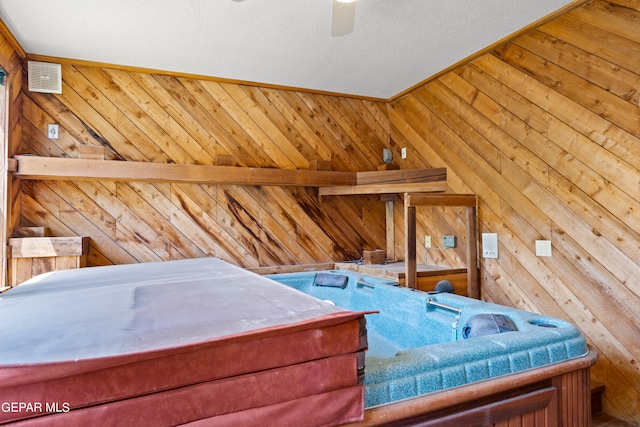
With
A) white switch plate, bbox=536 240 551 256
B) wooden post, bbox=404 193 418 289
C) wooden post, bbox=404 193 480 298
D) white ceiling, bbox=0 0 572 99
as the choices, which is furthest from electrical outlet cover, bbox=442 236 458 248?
white ceiling, bbox=0 0 572 99

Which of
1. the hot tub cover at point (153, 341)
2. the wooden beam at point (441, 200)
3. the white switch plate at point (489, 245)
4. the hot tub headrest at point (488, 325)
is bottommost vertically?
the hot tub headrest at point (488, 325)

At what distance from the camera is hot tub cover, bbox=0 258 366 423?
583mm

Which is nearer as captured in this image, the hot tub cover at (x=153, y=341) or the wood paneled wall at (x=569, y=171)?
the hot tub cover at (x=153, y=341)

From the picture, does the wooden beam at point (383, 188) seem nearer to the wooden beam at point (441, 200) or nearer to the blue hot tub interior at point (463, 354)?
the wooden beam at point (441, 200)

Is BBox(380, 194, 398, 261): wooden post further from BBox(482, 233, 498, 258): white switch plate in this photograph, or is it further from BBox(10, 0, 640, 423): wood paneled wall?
BBox(482, 233, 498, 258): white switch plate

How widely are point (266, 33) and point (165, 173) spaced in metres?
1.30

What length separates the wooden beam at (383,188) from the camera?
2951mm

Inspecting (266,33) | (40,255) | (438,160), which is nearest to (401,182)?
(438,160)

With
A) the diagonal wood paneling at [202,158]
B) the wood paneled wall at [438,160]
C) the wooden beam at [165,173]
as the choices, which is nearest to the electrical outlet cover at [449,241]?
the wood paneled wall at [438,160]

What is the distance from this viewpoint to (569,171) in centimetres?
207

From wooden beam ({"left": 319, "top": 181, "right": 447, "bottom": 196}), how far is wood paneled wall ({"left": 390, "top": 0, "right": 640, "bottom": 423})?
20 cm

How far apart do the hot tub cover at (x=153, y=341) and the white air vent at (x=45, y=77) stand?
2191mm

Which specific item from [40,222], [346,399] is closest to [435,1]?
[346,399]

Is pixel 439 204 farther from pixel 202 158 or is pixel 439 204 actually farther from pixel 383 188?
pixel 202 158
